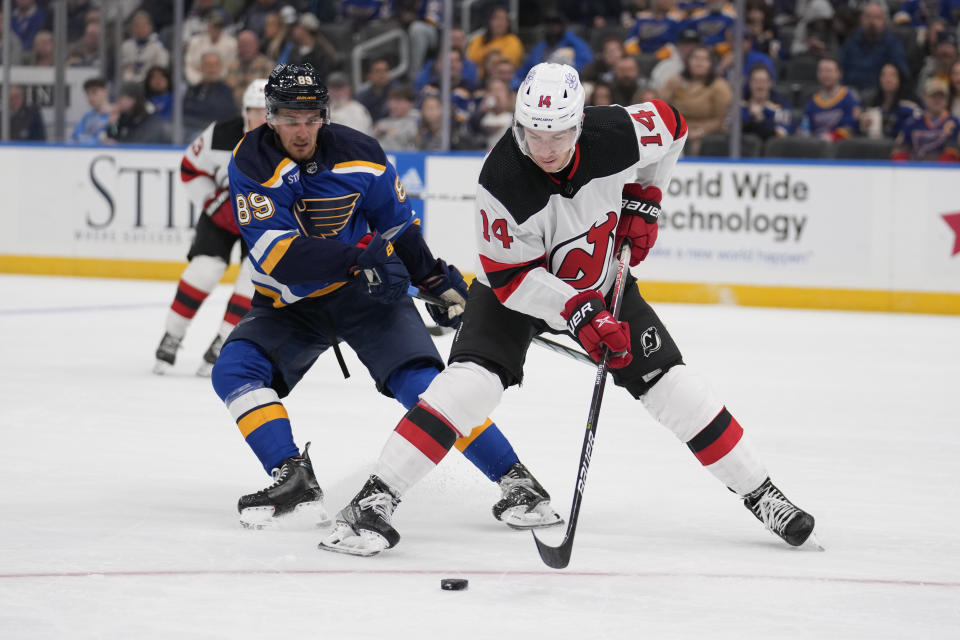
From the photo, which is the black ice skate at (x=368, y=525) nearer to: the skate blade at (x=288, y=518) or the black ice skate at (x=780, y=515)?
the skate blade at (x=288, y=518)

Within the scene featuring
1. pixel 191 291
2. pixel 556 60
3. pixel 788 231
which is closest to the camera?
pixel 191 291

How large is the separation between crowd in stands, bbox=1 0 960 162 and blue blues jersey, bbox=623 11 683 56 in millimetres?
11

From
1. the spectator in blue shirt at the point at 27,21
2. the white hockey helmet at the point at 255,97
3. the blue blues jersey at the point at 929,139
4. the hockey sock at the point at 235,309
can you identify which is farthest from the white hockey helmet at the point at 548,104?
the spectator in blue shirt at the point at 27,21

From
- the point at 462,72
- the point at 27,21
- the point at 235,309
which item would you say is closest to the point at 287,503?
the point at 235,309

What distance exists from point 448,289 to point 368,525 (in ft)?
2.44

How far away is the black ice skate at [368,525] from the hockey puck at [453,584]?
273 mm

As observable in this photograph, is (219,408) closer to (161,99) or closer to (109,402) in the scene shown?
(109,402)

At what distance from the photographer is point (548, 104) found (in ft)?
9.44

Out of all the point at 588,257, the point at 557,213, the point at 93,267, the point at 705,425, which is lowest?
the point at 93,267

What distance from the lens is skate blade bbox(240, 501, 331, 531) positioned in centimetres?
325

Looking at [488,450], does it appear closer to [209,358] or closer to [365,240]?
[365,240]

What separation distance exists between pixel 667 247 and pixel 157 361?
12.2 feet

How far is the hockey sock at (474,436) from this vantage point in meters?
3.34

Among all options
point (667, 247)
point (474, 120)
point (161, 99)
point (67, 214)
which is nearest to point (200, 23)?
point (161, 99)
